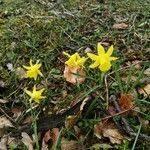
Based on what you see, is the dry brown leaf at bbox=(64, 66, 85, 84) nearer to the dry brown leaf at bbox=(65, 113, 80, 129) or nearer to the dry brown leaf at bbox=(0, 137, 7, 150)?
the dry brown leaf at bbox=(65, 113, 80, 129)

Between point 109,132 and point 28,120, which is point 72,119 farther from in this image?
point 28,120

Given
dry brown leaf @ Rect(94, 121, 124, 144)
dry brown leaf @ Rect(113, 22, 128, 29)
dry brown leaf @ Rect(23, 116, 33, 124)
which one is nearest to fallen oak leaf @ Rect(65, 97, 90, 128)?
dry brown leaf @ Rect(94, 121, 124, 144)

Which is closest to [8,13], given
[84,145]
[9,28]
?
[9,28]

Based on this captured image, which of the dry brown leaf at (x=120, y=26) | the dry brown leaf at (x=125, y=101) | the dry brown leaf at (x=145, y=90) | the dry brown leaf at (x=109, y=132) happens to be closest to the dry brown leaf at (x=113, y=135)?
the dry brown leaf at (x=109, y=132)

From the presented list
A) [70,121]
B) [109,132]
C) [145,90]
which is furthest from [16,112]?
[145,90]

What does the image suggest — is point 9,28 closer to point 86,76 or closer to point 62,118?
point 86,76

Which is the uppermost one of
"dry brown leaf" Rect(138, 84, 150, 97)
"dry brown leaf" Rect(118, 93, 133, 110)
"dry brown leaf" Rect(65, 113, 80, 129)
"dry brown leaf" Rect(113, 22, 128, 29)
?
"dry brown leaf" Rect(113, 22, 128, 29)

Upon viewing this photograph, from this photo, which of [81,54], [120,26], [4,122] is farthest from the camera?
[120,26]
